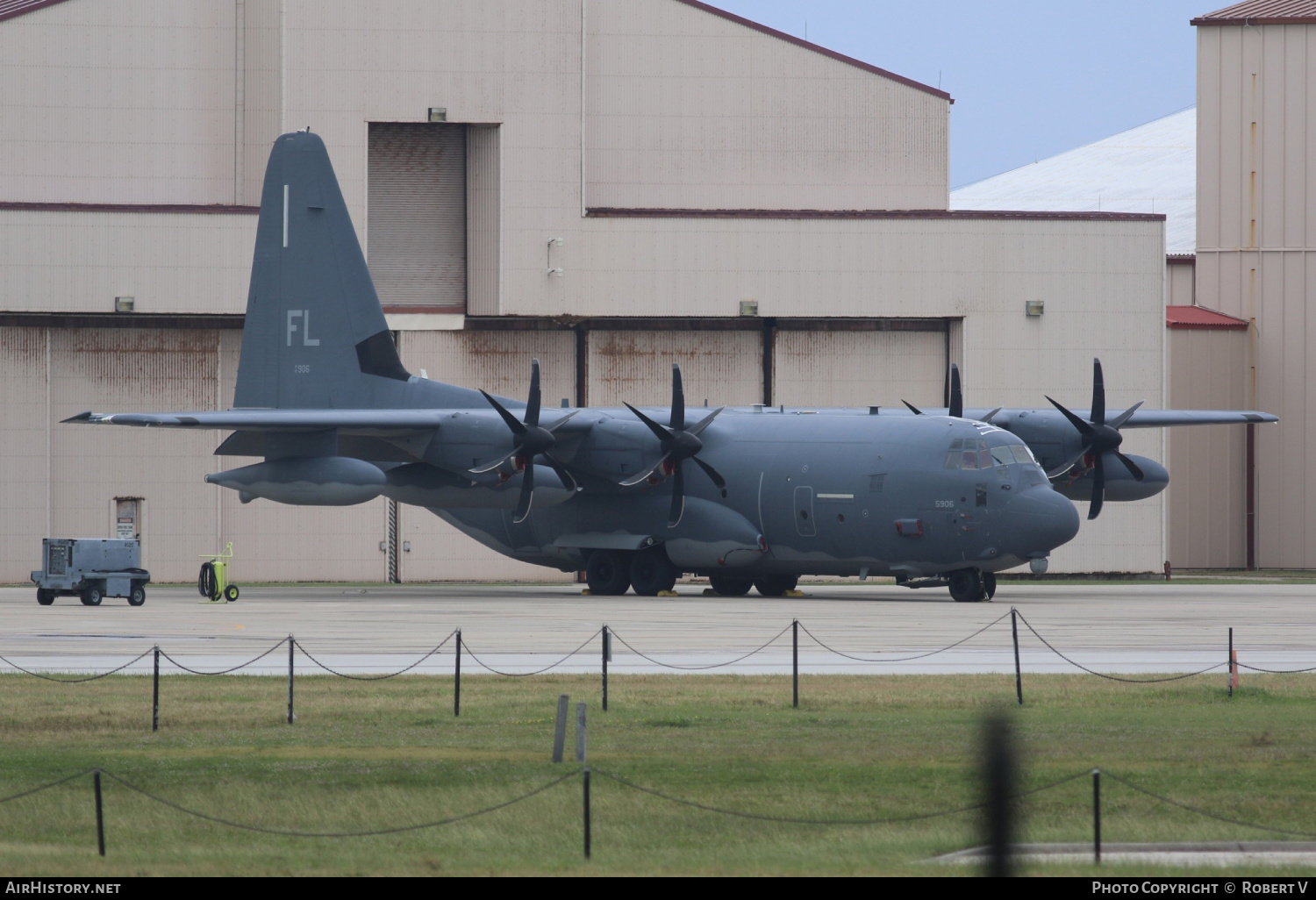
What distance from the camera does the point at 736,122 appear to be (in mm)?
53062

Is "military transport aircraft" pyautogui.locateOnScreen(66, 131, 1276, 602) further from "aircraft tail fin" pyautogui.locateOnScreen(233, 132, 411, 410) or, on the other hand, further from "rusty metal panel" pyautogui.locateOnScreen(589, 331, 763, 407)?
"rusty metal panel" pyautogui.locateOnScreen(589, 331, 763, 407)

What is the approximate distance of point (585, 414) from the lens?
131ft

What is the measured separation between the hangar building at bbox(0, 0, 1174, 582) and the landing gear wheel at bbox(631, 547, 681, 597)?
12.0 meters

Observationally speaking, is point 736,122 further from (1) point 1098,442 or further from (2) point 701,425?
(1) point 1098,442

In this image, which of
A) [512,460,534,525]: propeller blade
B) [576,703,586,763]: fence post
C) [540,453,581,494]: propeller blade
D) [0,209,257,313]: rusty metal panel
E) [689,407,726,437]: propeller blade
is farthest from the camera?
[0,209,257,313]: rusty metal panel

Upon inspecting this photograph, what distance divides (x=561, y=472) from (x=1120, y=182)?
186 ft

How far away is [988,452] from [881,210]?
19.2 metres

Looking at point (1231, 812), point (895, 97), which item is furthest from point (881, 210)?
point (1231, 812)

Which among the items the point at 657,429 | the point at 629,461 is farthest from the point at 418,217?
the point at 657,429

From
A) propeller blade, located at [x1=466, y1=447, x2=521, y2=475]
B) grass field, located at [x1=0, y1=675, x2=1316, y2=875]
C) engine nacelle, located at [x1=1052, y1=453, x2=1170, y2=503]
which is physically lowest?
grass field, located at [x1=0, y1=675, x2=1316, y2=875]

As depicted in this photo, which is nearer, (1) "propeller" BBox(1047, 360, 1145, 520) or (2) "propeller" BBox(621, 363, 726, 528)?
(2) "propeller" BBox(621, 363, 726, 528)

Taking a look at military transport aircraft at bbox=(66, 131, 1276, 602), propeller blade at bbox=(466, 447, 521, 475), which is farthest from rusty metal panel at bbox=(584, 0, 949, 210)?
propeller blade at bbox=(466, 447, 521, 475)

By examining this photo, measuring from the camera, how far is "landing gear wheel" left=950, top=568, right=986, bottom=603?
37.1 m

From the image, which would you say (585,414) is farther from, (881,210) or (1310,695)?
(1310,695)
